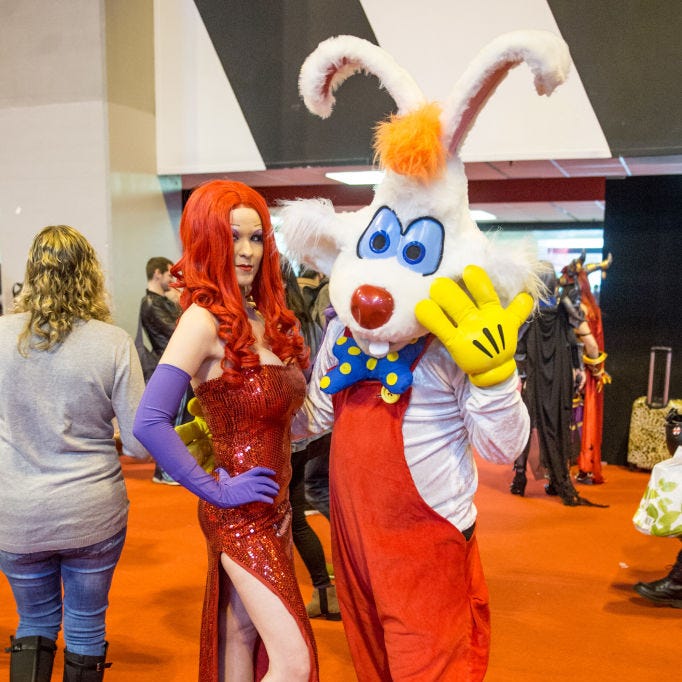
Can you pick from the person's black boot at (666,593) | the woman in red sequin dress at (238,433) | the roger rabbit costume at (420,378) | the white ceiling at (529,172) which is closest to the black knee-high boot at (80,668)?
the woman in red sequin dress at (238,433)

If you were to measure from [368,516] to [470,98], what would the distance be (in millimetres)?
923

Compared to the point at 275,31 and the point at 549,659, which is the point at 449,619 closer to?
the point at 549,659

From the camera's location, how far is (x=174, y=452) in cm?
153

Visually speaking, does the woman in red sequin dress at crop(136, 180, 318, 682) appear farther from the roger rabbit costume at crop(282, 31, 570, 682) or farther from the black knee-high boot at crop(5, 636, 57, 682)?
the black knee-high boot at crop(5, 636, 57, 682)

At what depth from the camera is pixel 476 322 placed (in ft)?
4.80

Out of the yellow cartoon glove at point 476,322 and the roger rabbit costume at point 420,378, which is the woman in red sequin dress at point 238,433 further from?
the yellow cartoon glove at point 476,322

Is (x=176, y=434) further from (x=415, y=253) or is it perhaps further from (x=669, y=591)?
(x=669, y=591)

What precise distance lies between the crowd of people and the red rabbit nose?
0.55 ft

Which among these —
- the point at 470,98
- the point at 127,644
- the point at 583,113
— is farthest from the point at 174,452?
the point at 583,113

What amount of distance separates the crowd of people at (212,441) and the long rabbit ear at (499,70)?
34cm

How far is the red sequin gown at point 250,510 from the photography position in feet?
5.24

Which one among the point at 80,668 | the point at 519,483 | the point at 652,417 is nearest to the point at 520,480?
the point at 519,483

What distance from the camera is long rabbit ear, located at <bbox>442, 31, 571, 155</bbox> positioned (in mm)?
1437

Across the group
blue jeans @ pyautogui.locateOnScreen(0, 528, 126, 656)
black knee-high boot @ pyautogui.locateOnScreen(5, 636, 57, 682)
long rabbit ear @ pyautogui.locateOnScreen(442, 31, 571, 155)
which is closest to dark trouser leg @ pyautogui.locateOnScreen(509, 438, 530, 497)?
blue jeans @ pyautogui.locateOnScreen(0, 528, 126, 656)
